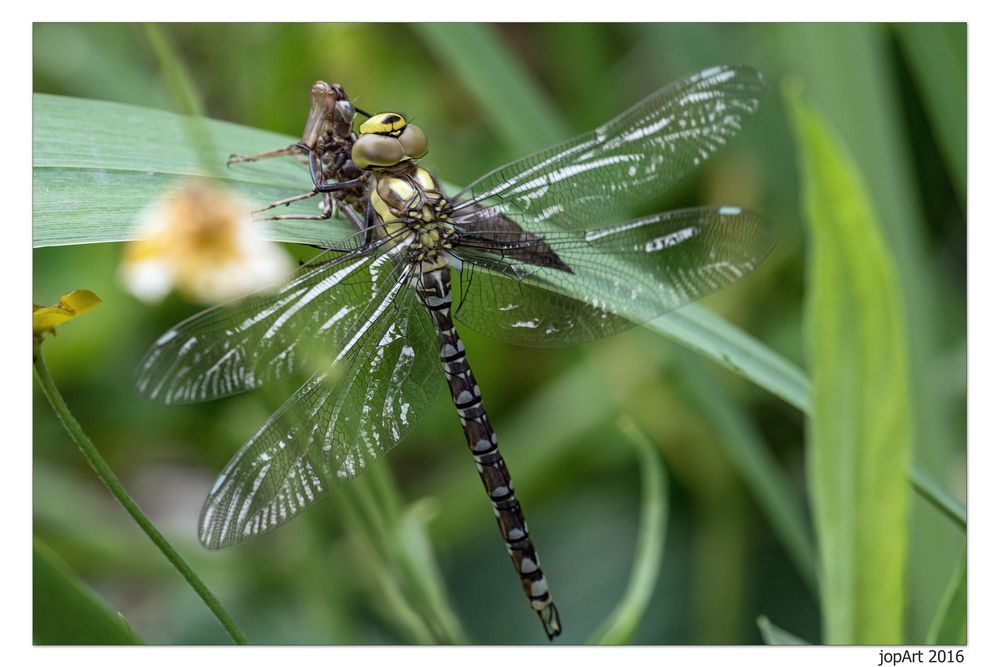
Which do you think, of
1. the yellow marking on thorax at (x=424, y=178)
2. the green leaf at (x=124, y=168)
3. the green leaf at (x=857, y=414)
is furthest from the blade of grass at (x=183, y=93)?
the green leaf at (x=857, y=414)

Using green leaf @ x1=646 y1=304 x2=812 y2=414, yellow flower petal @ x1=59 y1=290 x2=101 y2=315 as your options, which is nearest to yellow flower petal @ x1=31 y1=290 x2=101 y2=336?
yellow flower petal @ x1=59 y1=290 x2=101 y2=315

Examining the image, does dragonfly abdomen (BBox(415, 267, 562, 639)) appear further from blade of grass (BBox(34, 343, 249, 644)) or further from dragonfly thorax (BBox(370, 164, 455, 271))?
blade of grass (BBox(34, 343, 249, 644))

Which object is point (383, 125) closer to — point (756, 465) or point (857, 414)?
point (857, 414)

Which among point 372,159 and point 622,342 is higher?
point 372,159
